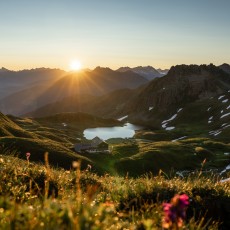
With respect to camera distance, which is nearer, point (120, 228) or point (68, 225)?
point (68, 225)

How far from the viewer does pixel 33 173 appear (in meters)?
12.6

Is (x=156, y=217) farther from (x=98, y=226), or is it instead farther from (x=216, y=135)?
(x=216, y=135)

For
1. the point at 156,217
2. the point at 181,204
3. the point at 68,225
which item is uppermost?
the point at 181,204

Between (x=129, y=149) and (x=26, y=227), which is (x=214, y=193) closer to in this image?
(x=26, y=227)

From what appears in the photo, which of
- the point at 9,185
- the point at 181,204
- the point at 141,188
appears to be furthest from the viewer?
the point at 141,188

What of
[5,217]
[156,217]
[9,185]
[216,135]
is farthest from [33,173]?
[216,135]

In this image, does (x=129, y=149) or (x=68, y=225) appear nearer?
(x=68, y=225)

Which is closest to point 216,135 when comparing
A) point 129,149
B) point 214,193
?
point 129,149

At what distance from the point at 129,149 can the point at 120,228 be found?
413 ft

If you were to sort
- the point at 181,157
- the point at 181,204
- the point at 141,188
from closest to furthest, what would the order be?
the point at 181,204
the point at 141,188
the point at 181,157

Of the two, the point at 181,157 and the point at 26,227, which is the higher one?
the point at 26,227

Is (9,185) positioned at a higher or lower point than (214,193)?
higher

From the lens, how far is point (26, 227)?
4.86m

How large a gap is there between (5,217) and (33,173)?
7306 mm
